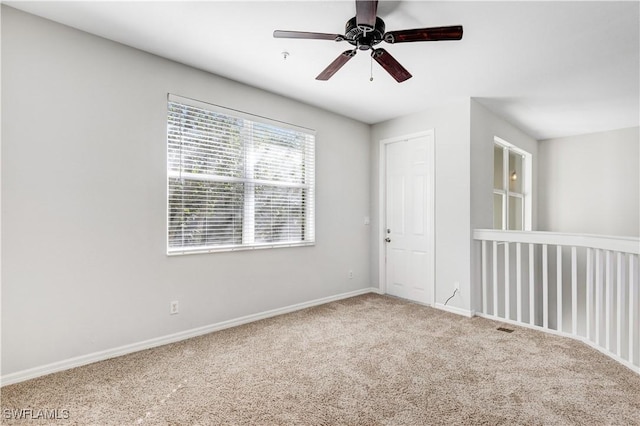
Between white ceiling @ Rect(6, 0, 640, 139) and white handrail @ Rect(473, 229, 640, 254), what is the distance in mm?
1565

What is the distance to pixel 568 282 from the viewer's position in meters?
5.39

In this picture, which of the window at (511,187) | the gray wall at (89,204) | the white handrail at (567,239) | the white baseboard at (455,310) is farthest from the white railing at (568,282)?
the gray wall at (89,204)

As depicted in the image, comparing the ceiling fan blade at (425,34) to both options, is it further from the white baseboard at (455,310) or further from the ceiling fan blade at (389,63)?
the white baseboard at (455,310)

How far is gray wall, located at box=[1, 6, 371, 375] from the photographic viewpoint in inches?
85.3

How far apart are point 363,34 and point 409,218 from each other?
279cm

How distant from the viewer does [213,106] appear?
3123mm

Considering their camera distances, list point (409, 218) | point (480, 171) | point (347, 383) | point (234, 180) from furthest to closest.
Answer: point (409, 218) < point (480, 171) < point (234, 180) < point (347, 383)

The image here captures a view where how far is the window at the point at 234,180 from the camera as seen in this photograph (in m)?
2.92

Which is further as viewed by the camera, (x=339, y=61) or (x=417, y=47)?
(x=417, y=47)

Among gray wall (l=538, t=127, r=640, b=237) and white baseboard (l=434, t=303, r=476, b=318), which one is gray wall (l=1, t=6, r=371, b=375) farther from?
gray wall (l=538, t=127, r=640, b=237)

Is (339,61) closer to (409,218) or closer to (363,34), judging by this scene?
(363,34)

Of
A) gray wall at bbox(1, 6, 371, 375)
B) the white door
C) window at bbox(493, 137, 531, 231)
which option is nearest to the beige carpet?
gray wall at bbox(1, 6, 371, 375)

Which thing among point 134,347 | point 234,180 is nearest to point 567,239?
point 234,180

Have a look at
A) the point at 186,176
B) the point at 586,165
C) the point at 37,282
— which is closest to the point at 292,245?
the point at 186,176
